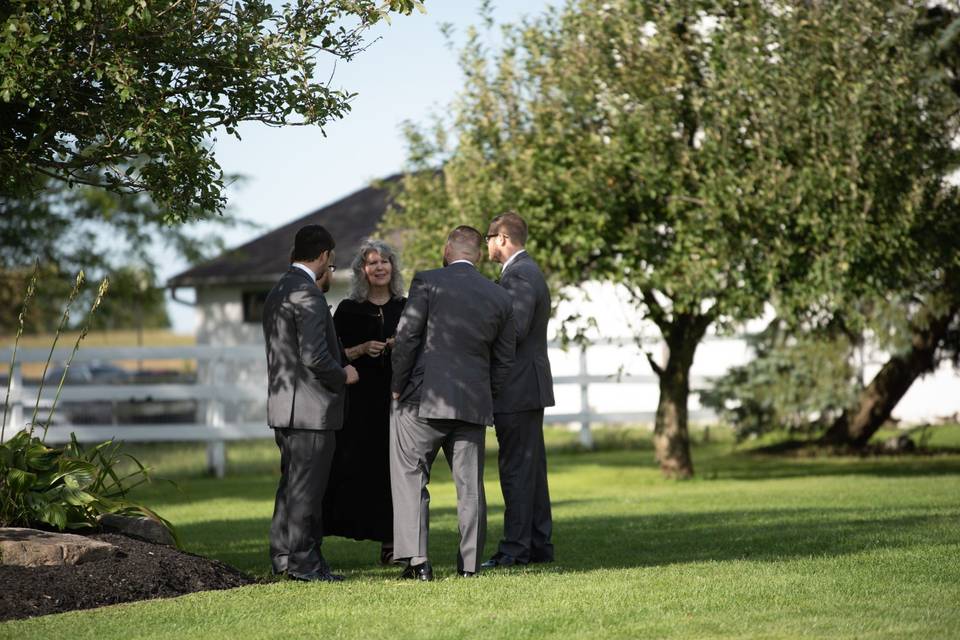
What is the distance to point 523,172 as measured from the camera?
1499 centimetres

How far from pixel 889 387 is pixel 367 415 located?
43.9ft

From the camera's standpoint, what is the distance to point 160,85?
7.76m

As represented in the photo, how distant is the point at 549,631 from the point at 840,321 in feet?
37.8

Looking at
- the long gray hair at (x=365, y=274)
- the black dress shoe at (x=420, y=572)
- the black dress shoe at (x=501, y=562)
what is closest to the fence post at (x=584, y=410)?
the long gray hair at (x=365, y=274)

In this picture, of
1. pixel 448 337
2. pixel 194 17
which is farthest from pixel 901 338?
pixel 194 17

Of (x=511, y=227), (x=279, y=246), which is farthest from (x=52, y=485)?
(x=279, y=246)

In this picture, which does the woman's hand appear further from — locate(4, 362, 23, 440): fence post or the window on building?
the window on building

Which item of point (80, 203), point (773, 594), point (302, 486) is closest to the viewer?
point (773, 594)

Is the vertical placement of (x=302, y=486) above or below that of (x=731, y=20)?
below

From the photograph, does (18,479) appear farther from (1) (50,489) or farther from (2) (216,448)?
(2) (216,448)

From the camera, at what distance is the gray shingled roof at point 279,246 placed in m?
30.9

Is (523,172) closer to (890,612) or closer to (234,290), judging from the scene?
(890,612)

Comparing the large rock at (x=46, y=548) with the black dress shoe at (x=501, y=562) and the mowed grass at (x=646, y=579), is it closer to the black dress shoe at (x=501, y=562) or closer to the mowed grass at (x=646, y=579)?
the mowed grass at (x=646, y=579)

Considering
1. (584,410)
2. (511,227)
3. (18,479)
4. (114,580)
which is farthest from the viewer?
(584,410)
